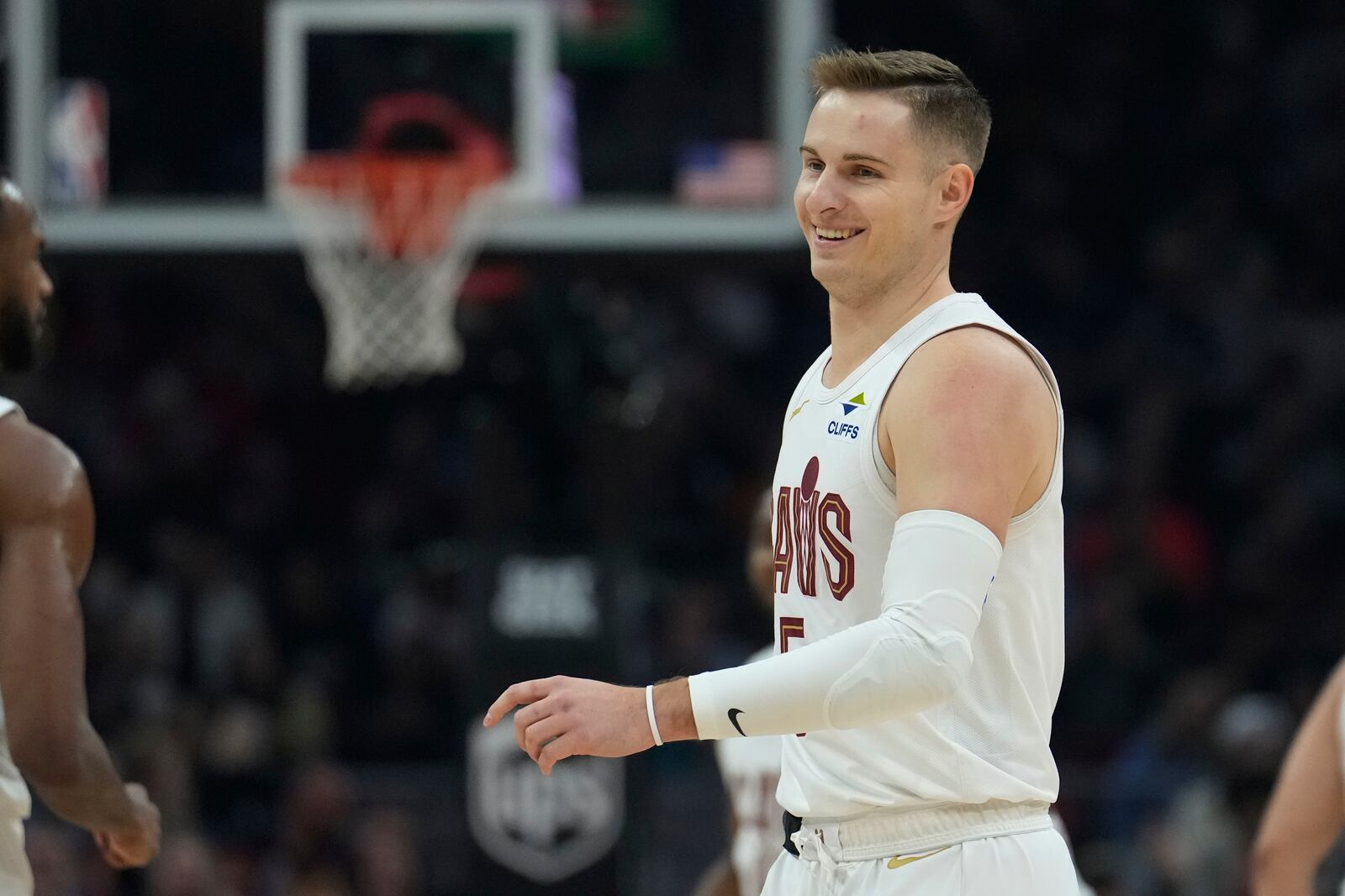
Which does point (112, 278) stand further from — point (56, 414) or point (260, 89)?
point (260, 89)

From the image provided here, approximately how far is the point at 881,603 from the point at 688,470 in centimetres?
972

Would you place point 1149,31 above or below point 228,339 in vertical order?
above

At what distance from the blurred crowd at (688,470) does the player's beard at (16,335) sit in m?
4.86

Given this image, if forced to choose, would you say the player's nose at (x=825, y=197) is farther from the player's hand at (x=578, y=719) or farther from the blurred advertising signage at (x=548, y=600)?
the blurred advertising signage at (x=548, y=600)

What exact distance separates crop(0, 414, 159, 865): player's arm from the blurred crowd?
16.9ft

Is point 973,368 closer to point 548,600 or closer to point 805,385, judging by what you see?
point 805,385

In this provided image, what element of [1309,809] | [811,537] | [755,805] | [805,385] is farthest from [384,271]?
[811,537]

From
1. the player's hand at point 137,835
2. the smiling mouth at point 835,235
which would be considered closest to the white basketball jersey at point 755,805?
the player's hand at point 137,835

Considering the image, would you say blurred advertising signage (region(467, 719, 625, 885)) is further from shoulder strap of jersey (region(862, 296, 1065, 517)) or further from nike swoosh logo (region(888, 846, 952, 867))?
shoulder strap of jersey (region(862, 296, 1065, 517))

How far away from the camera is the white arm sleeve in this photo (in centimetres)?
290

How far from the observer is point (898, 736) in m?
3.11

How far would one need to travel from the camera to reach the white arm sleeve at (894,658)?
114 inches

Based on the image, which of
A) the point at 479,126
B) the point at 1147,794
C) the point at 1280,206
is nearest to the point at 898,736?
the point at 479,126

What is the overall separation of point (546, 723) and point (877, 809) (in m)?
0.60
